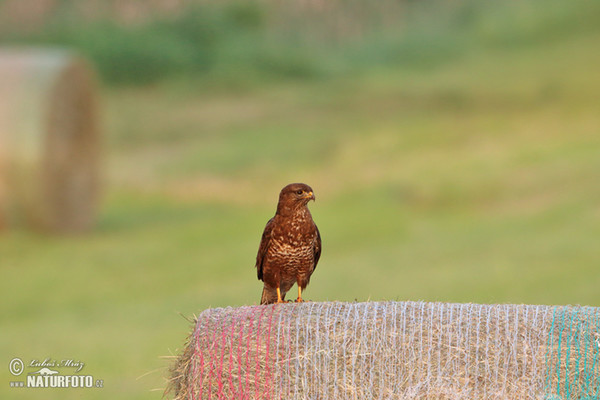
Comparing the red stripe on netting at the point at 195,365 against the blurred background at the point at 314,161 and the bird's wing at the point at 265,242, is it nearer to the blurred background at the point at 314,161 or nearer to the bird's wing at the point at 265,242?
the bird's wing at the point at 265,242

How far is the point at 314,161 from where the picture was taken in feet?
79.3

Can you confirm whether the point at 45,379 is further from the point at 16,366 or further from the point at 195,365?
the point at 195,365

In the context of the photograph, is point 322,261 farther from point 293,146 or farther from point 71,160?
point 293,146

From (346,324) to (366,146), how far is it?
1990 centimetres

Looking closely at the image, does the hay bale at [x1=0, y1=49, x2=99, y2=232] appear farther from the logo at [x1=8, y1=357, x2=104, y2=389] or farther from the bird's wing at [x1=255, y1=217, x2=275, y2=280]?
the bird's wing at [x1=255, y1=217, x2=275, y2=280]

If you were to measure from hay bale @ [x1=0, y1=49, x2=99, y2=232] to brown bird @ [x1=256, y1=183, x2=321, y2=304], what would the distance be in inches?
409

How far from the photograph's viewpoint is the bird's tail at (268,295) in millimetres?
6011

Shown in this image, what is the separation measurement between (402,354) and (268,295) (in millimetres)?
1196

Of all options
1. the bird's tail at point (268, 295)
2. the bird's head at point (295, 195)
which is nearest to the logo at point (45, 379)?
the bird's tail at point (268, 295)

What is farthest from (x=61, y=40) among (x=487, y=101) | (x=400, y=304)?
(x=400, y=304)

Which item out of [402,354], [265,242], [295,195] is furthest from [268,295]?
[402,354]

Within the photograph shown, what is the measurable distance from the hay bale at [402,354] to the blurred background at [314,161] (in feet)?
3.91

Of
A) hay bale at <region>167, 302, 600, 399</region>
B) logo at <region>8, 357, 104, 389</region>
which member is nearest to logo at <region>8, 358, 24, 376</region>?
logo at <region>8, 357, 104, 389</region>

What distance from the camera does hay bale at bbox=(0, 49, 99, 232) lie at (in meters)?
15.2
